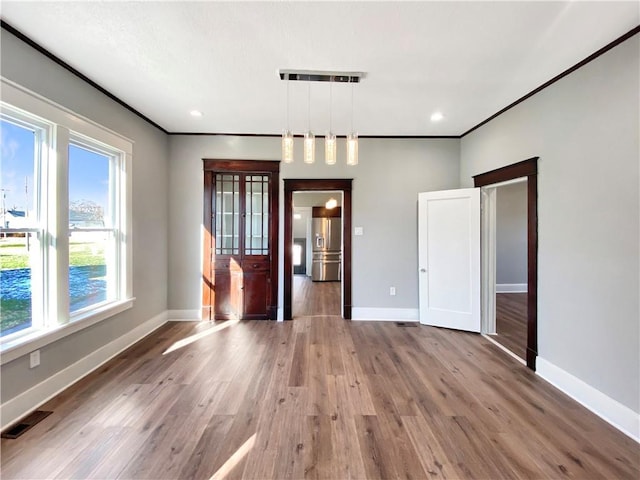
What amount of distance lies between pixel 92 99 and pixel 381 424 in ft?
12.8

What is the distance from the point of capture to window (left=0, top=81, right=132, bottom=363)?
85.8 inches

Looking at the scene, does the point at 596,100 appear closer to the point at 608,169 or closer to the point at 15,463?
the point at 608,169

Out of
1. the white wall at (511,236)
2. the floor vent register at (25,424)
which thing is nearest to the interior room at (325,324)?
the floor vent register at (25,424)

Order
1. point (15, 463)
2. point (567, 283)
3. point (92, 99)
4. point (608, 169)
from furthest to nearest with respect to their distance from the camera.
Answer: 1. point (92, 99)
2. point (567, 283)
3. point (608, 169)
4. point (15, 463)

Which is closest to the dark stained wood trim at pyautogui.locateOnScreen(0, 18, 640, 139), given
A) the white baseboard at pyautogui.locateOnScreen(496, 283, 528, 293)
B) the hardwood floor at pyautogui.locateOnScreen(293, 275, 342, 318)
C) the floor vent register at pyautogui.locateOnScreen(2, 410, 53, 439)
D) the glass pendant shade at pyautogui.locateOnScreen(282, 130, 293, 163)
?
the glass pendant shade at pyautogui.locateOnScreen(282, 130, 293, 163)

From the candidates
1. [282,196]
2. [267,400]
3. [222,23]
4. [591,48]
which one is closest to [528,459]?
[267,400]

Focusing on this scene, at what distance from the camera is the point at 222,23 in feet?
6.67

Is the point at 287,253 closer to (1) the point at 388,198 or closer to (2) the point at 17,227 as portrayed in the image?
(1) the point at 388,198

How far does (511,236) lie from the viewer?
22.0 feet

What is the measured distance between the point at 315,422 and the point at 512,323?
3.76 metres

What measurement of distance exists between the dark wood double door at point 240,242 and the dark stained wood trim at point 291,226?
0.56 feet

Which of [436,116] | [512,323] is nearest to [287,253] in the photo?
[436,116]

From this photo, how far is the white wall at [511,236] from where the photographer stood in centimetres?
665

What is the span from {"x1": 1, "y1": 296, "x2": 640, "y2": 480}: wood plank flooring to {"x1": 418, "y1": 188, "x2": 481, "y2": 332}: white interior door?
83 cm
